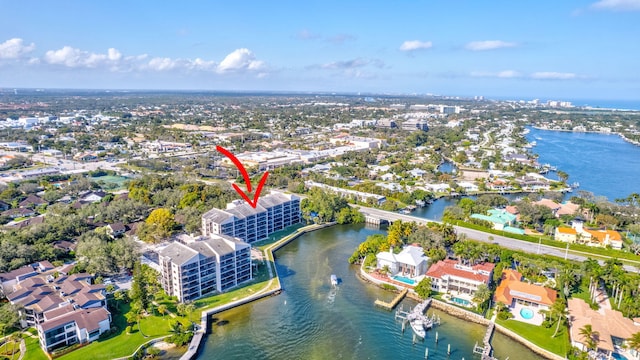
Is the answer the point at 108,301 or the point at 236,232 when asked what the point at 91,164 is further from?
the point at 108,301

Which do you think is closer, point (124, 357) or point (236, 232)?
point (124, 357)

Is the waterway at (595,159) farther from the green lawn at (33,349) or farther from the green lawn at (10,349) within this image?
the green lawn at (10,349)

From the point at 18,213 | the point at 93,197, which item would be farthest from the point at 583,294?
the point at 18,213

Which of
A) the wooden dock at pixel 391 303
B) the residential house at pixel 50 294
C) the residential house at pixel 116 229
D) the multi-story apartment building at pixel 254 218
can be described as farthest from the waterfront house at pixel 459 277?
the residential house at pixel 116 229

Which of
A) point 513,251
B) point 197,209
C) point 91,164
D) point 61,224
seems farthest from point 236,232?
point 91,164

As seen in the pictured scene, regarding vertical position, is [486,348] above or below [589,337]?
below

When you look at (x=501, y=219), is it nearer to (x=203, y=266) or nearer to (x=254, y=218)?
(x=254, y=218)
